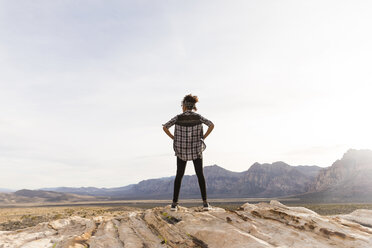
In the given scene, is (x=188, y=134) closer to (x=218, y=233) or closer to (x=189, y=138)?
(x=189, y=138)

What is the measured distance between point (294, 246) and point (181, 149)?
3.24 m

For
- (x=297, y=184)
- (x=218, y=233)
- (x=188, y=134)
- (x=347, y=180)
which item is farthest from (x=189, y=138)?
(x=297, y=184)

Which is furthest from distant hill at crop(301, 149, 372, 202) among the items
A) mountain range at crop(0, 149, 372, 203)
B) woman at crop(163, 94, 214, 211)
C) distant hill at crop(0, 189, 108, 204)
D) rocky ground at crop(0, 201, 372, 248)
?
distant hill at crop(0, 189, 108, 204)

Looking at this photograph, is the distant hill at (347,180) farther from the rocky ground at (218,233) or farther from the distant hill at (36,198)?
the distant hill at (36,198)

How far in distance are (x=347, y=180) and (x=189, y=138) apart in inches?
4838

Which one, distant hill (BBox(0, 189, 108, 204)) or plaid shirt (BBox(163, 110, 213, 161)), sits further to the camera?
distant hill (BBox(0, 189, 108, 204))

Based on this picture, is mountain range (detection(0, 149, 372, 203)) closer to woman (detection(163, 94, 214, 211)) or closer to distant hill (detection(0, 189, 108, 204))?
distant hill (detection(0, 189, 108, 204))

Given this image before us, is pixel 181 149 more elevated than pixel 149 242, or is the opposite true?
pixel 181 149

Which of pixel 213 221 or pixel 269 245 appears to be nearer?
pixel 269 245

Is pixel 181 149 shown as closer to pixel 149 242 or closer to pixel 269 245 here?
pixel 149 242

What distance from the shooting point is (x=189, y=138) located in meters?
6.27

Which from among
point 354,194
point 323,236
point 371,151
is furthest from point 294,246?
point 371,151

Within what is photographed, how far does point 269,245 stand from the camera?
11.7 ft

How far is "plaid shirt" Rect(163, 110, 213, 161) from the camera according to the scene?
6.21 m
